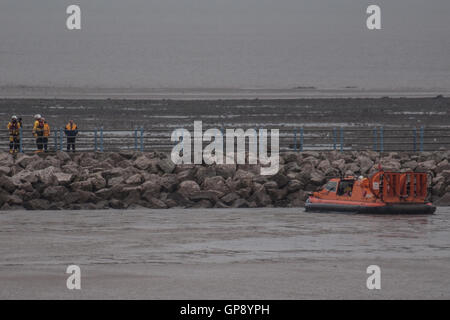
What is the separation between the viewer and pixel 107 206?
1373 inches

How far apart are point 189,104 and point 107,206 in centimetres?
6006

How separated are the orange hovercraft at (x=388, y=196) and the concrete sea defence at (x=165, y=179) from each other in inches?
210

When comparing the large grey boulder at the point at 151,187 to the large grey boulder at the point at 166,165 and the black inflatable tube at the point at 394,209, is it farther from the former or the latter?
the black inflatable tube at the point at 394,209

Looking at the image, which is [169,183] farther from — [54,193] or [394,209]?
[394,209]

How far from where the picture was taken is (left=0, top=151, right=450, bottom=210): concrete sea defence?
34938 millimetres

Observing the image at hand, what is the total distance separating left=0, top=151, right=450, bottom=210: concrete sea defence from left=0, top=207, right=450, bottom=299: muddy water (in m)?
3.98

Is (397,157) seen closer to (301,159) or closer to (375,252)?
(301,159)

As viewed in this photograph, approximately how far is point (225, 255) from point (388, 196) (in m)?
11.0

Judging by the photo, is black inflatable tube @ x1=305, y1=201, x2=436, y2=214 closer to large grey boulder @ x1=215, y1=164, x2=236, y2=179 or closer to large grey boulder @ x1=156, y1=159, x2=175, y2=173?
large grey boulder @ x1=215, y1=164, x2=236, y2=179

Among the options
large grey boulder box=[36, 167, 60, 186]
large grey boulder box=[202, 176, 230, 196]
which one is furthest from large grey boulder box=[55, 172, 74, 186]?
large grey boulder box=[202, 176, 230, 196]

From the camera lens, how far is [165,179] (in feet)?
120

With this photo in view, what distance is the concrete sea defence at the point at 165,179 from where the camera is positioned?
115 ft

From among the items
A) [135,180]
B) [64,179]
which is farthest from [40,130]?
[135,180]
